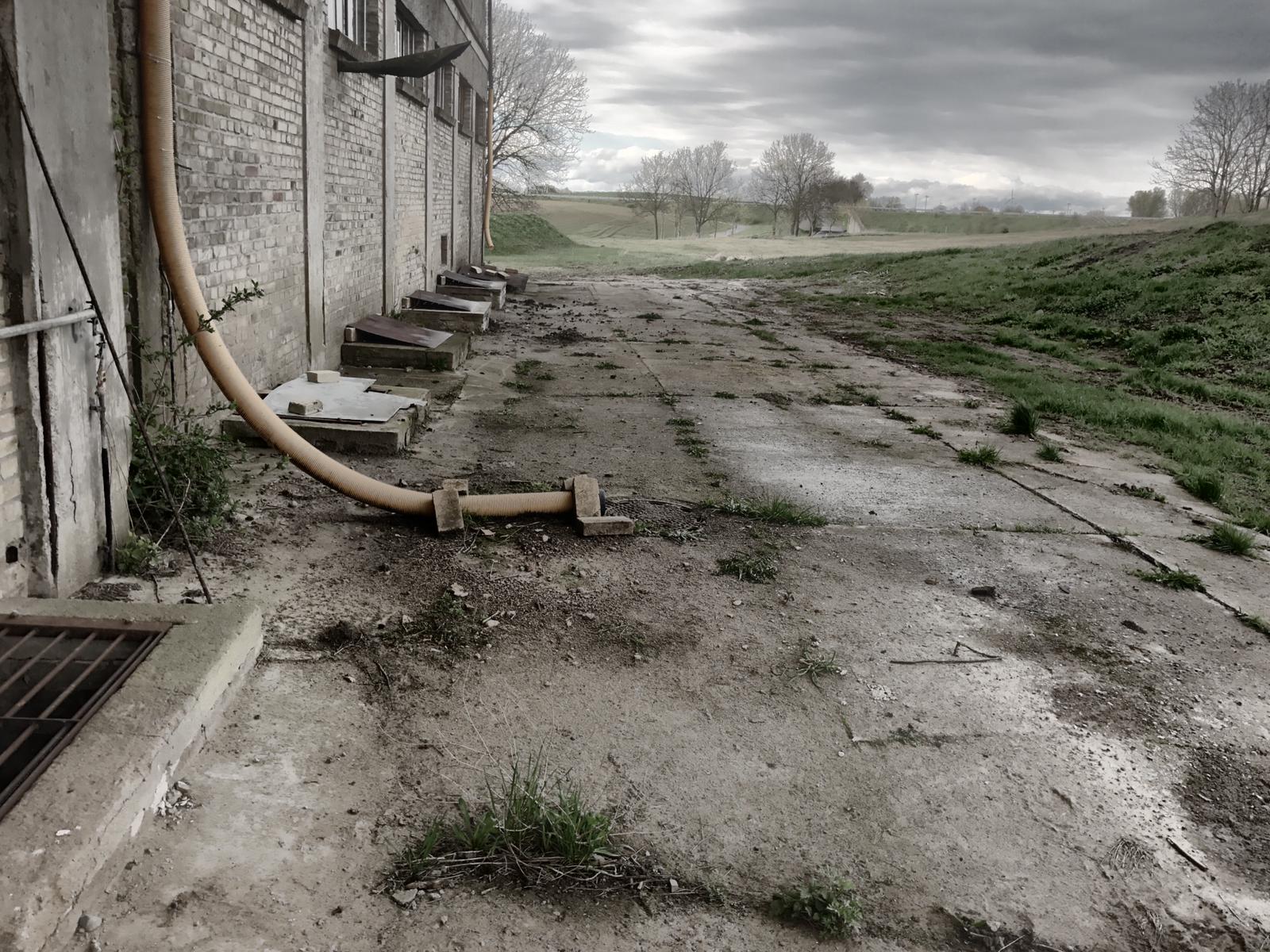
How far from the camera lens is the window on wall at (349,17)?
8.92 metres

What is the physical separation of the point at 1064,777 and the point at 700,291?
67.1ft

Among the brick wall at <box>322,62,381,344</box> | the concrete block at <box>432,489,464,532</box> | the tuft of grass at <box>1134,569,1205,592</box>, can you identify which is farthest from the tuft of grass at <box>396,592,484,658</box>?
the brick wall at <box>322,62,381,344</box>

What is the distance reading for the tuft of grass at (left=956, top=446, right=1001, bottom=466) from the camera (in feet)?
23.2

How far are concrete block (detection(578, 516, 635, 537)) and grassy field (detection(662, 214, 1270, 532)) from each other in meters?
4.01

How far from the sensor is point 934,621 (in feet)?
13.9

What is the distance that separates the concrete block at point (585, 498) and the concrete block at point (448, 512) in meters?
0.62

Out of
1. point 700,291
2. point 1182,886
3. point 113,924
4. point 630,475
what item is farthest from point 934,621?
point 700,291

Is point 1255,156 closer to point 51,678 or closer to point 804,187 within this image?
point 804,187

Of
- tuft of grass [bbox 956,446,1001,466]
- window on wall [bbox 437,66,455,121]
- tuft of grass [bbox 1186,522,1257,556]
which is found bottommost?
tuft of grass [bbox 1186,522,1257,556]

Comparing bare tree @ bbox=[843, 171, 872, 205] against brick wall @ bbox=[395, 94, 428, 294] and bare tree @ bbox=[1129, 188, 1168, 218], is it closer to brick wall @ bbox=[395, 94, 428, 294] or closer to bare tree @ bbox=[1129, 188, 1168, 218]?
bare tree @ bbox=[1129, 188, 1168, 218]

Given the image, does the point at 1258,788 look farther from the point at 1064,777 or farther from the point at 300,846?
the point at 300,846

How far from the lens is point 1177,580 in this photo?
15.8ft

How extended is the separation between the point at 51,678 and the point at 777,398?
7329mm

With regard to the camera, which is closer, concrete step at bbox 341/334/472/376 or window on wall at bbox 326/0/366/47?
window on wall at bbox 326/0/366/47
